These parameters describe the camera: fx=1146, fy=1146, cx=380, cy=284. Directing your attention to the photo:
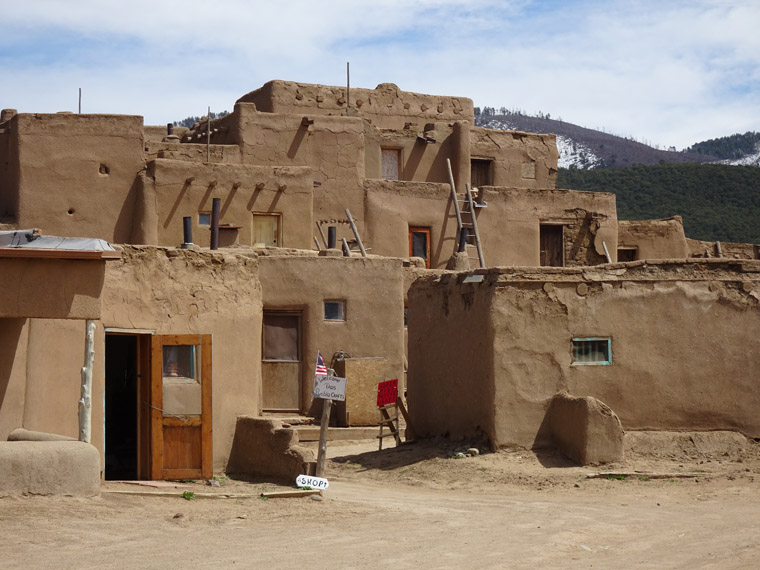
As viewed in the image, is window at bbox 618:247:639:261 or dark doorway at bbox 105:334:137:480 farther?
window at bbox 618:247:639:261

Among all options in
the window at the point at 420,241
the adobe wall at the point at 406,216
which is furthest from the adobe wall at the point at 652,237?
the window at the point at 420,241

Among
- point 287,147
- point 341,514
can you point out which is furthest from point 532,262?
point 341,514

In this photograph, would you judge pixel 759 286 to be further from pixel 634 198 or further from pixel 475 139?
pixel 634 198

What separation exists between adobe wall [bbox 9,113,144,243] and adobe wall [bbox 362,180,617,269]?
6194mm

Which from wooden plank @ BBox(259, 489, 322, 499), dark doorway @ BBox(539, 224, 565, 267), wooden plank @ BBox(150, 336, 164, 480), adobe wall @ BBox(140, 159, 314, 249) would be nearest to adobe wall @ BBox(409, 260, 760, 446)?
wooden plank @ BBox(259, 489, 322, 499)

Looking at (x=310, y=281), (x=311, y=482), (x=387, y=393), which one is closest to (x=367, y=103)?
(x=310, y=281)

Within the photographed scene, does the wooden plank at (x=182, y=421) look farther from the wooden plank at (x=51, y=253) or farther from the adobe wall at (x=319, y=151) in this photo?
the adobe wall at (x=319, y=151)

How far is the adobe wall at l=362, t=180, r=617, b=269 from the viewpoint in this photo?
28.5 m

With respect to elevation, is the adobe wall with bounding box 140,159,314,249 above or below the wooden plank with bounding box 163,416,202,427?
above

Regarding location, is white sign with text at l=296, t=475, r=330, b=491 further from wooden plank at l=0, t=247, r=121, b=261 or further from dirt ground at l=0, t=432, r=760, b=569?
wooden plank at l=0, t=247, r=121, b=261

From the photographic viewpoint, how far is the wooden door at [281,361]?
20422 millimetres

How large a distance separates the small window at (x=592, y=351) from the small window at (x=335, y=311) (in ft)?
21.2

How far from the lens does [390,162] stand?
30688mm

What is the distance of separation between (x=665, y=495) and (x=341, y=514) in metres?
4.00
